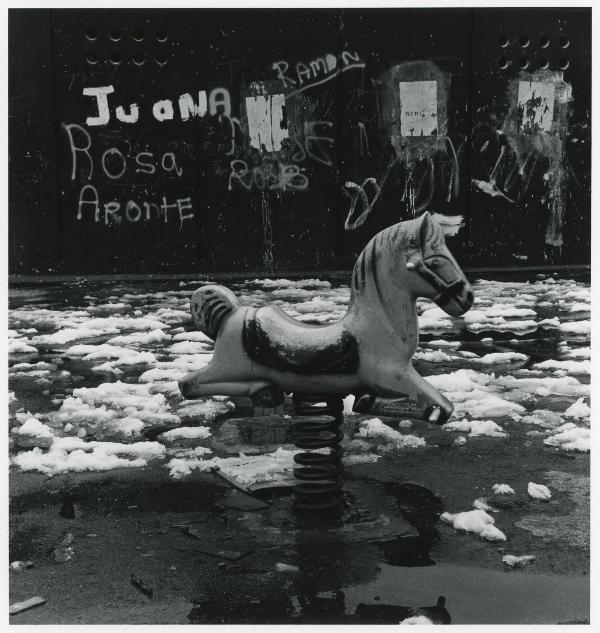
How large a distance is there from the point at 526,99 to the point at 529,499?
9041mm

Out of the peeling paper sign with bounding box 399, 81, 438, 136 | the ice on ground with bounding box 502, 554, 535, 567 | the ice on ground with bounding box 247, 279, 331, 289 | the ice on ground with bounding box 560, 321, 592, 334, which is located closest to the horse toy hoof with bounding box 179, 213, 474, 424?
the ice on ground with bounding box 502, 554, 535, 567

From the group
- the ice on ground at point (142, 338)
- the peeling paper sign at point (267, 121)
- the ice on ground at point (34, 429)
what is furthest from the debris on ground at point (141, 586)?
the peeling paper sign at point (267, 121)

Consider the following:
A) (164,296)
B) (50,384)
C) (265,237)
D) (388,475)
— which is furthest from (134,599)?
(265,237)

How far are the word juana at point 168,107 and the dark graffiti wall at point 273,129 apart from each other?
0.02 metres

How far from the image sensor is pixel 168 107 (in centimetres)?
1144

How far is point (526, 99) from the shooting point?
1184 cm

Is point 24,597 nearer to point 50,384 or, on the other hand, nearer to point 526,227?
point 50,384

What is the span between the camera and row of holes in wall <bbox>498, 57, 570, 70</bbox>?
11.6 m

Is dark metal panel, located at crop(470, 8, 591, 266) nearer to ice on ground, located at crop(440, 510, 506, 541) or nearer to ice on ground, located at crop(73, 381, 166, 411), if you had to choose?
ice on ground, located at crop(73, 381, 166, 411)

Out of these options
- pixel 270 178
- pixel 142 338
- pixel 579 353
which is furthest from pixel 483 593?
pixel 270 178

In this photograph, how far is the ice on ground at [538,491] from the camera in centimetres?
404

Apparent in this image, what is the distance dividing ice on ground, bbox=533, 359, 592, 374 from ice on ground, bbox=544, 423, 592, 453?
1.58 meters

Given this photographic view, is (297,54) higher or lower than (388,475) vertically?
higher

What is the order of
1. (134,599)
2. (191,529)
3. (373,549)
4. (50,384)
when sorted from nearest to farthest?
(134,599)
(373,549)
(191,529)
(50,384)
